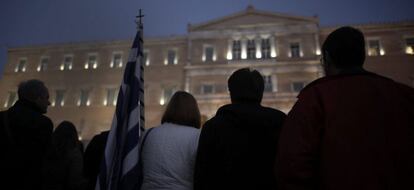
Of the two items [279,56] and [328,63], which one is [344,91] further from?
[279,56]

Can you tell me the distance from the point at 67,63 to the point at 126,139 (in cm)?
3249

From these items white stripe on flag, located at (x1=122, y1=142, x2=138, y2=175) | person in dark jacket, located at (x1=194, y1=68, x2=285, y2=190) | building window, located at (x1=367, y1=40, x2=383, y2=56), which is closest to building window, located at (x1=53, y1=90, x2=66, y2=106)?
building window, located at (x1=367, y1=40, x2=383, y2=56)

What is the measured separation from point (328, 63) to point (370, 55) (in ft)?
89.4

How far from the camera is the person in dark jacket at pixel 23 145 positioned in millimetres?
3332

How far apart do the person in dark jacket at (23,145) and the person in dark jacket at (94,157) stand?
2.55 ft

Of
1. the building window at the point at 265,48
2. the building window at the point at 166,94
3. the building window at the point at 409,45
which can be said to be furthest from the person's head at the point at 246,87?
the building window at the point at 409,45

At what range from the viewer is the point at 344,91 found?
2.24 metres

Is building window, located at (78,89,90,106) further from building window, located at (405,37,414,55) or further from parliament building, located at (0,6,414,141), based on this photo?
building window, located at (405,37,414,55)

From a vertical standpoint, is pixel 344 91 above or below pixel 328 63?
below

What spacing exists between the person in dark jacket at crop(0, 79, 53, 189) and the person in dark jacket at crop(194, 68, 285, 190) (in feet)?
5.97

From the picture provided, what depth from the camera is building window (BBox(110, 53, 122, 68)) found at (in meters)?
31.2

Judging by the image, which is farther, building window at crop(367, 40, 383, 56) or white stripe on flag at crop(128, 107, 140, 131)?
building window at crop(367, 40, 383, 56)

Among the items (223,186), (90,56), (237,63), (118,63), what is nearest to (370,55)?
(237,63)

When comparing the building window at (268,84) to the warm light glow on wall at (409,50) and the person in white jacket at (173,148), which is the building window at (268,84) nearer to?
the warm light glow on wall at (409,50)
